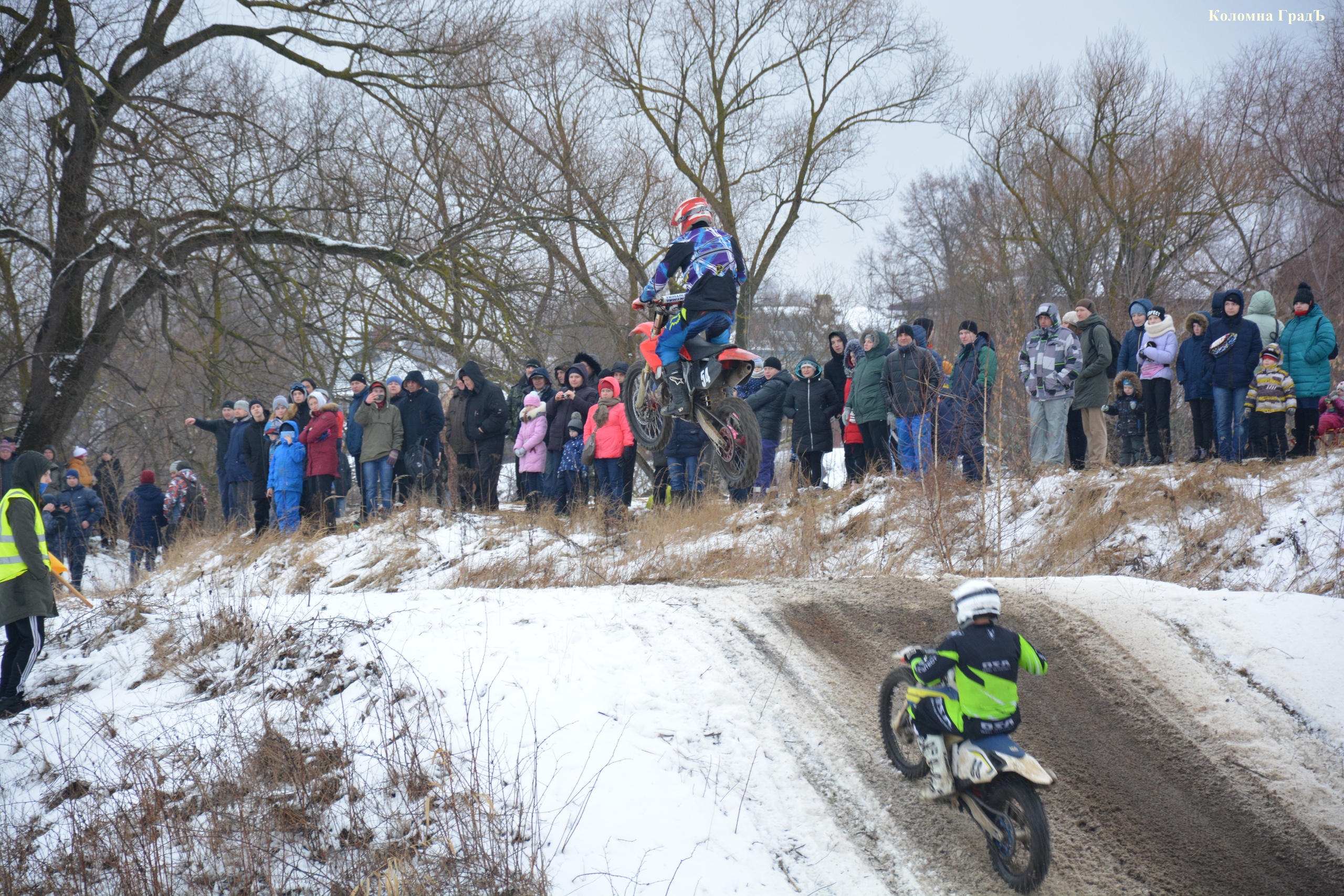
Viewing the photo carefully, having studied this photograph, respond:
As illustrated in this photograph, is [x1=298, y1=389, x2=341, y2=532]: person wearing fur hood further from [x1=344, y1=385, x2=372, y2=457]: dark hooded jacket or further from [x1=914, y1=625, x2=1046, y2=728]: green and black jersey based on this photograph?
[x1=914, y1=625, x2=1046, y2=728]: green and black jersey

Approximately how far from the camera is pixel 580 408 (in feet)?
38.9

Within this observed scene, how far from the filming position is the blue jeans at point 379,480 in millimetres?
12367

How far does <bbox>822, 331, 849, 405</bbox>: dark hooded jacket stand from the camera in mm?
12297

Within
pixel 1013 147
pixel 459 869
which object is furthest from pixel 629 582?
pixel 1013 147

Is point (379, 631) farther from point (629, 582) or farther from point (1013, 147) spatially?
point (1013, 147)

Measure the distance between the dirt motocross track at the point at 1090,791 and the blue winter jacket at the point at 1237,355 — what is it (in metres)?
4.95

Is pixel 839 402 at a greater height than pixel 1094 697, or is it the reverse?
pixel 839 402

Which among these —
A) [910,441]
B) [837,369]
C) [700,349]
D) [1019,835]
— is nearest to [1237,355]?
[910,441]

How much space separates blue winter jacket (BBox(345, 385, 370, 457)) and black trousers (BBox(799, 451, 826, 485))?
6191 millimetres

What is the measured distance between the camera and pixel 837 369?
40.7 ft

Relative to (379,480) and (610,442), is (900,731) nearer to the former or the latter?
(610,442)

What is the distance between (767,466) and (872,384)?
6.83 ft

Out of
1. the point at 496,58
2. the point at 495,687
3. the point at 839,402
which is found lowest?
the point at 495,687

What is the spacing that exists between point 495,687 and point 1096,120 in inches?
868
